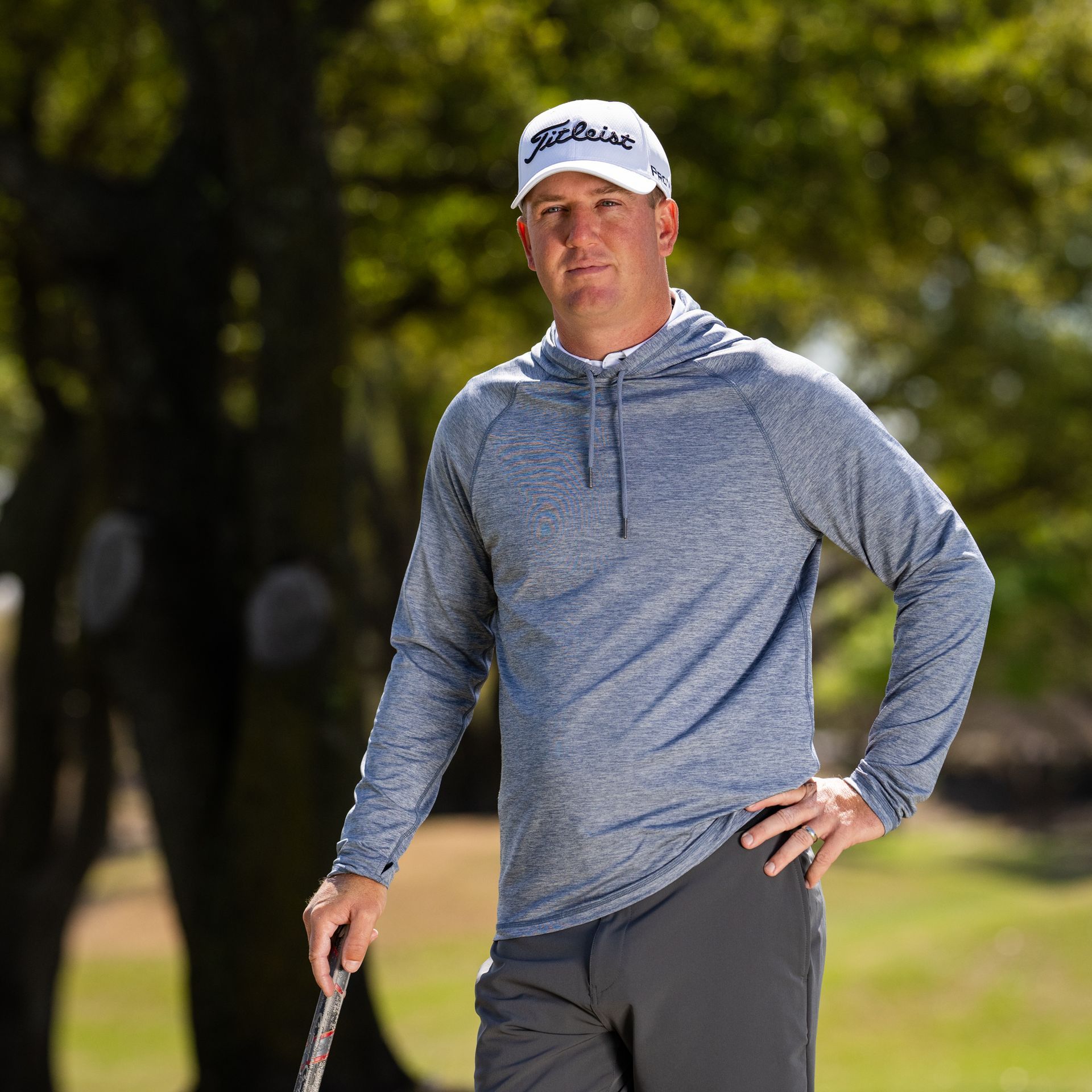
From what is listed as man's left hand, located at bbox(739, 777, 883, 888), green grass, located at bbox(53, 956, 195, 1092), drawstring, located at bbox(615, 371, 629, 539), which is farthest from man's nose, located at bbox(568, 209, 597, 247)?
green grass, located at bbox(53, 956, 195, 1092)

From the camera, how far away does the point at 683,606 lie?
2301 millimetres

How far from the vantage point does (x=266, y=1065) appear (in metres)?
6.89

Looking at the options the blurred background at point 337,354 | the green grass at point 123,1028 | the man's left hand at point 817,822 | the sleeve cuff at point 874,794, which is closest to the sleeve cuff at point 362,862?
the man's left hand at point 817,822

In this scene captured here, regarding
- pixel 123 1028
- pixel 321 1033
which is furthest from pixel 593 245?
pixel 123 1028

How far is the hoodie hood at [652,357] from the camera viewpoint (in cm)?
242

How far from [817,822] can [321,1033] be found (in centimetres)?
86

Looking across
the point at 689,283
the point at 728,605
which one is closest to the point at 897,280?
the point at 689,283

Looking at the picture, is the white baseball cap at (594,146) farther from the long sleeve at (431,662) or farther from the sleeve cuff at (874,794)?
the sleeve cuff at (874,794)

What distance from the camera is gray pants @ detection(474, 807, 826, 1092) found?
7.30 feet

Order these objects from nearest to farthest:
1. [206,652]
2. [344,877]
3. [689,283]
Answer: [344,877] → [206,652] → [689,283]

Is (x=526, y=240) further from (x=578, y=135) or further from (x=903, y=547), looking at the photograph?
(x=903, y=547)

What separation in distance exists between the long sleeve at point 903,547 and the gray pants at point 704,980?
0.76 ft

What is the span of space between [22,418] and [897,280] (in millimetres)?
11499

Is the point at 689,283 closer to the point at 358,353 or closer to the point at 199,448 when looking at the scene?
the point at 358,353
